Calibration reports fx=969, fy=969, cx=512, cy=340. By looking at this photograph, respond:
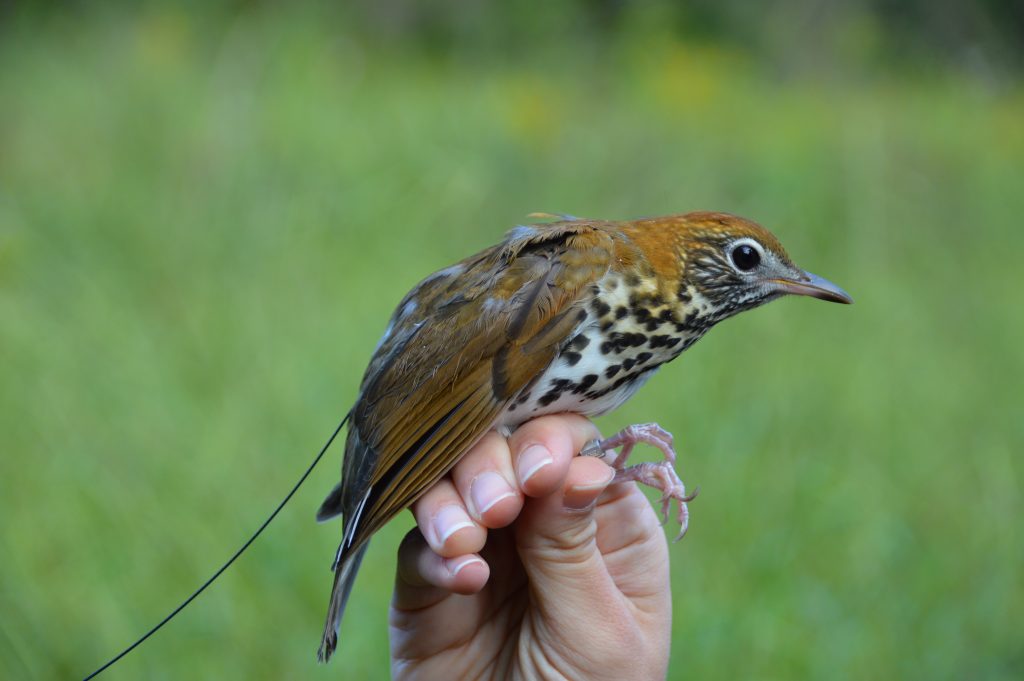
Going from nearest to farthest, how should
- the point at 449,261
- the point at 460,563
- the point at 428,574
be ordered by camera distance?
the point at 460,563 → the point at 428,574 → the point at 449,261

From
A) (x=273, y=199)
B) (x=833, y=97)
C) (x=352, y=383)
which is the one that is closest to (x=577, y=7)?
(x=833, y=97)

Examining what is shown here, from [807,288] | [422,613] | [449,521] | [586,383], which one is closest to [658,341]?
[586,383]

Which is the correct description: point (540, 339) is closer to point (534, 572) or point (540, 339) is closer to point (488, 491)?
point (488, 491)

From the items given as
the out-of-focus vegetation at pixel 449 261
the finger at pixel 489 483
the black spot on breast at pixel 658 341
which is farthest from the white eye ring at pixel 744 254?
the out-of-focus vegetation at pixel 449 261

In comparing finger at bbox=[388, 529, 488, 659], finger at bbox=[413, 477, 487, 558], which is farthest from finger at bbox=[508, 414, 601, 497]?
finger at bbox=[388, 529, 488, 659]

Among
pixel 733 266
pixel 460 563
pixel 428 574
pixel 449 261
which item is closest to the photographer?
pixel 460 563

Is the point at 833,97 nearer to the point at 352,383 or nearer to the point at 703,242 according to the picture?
the point at 352,383
